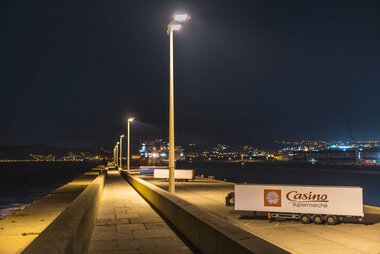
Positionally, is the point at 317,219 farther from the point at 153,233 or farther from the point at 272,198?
the point at 153,233

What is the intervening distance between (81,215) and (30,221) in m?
18.2

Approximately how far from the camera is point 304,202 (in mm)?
21578

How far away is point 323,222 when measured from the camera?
2102cm

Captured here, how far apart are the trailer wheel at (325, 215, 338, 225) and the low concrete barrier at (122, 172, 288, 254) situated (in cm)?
885

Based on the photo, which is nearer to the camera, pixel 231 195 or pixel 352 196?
pixel 352 196

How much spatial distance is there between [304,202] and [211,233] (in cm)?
1333

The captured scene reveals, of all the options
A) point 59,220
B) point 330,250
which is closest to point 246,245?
point 59,220

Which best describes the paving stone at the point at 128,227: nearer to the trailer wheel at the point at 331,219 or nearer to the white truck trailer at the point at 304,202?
the white truck trailer at the point at 304,202

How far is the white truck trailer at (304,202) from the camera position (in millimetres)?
20812

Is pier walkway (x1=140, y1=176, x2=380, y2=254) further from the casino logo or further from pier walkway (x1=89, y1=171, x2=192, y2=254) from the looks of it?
pier walkway (x1=89, y1=171, x2=192, y2=254)

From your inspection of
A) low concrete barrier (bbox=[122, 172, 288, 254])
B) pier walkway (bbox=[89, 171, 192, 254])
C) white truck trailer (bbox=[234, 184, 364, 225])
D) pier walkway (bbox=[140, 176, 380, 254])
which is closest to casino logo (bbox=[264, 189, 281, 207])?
white truck trailer (bbox=[234, 184, 364, 225])

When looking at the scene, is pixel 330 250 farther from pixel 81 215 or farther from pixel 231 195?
pixel 231 195

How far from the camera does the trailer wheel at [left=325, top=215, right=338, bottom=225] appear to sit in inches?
820

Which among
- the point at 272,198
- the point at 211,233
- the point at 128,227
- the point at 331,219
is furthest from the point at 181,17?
the point at 211,233
